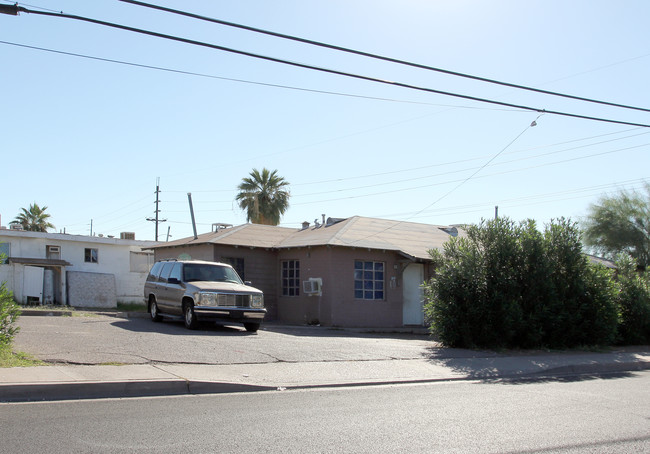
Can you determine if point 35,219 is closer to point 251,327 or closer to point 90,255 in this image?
point 90,255

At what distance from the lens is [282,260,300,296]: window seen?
2270 centimetres

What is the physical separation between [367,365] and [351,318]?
30.9 feet

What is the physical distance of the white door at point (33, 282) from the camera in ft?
97.8

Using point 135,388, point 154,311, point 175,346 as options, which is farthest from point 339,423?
point 154,311

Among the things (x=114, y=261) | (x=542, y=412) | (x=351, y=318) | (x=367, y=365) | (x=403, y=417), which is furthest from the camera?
(x=114, y=261)

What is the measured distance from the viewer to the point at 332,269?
68.8ft

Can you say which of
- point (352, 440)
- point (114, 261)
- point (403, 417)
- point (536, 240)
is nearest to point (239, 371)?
point (403, 417)

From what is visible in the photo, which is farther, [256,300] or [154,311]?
[154,311]

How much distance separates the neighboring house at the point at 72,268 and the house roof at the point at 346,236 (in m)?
8.36

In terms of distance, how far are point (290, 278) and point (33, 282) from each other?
14.6 m

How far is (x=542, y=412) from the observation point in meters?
8.05

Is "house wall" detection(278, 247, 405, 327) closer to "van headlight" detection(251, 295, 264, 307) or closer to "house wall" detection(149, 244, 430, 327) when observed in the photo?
"house wall" detection(149, 244, 430, 327)

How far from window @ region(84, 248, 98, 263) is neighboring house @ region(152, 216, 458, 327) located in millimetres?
10193

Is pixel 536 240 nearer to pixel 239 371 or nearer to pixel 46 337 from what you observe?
pixel 239 371
